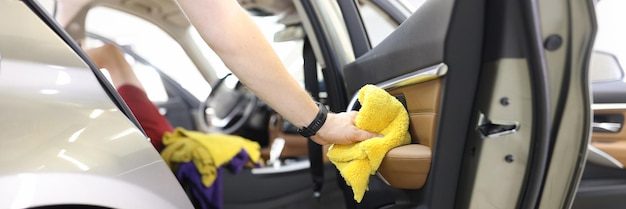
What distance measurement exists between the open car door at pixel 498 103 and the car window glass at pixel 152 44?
6.23 feet

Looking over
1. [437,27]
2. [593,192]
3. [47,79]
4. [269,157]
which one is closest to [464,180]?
[437,27]

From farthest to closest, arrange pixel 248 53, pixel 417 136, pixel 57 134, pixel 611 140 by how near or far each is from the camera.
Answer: pixel 611 140
pixel 417 136
pixel 248 53
pixel 57 134

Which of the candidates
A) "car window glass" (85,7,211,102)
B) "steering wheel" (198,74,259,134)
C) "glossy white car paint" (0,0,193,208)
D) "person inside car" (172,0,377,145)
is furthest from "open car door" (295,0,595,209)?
"steering wheel" (198,74,259,134)

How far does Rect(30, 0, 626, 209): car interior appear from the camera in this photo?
826mm

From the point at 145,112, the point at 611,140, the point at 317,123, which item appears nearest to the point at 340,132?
the point at 317,123

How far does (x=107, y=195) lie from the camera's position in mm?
793

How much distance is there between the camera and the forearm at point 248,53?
886mm

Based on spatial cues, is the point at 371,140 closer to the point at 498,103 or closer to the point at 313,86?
the point at 498,103

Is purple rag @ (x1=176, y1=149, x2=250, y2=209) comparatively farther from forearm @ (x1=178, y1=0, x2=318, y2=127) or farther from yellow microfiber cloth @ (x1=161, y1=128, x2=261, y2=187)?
forearm @ (x1=178, y1=0, x2=318, y2=127)

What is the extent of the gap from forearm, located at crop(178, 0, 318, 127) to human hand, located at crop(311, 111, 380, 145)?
0.05m

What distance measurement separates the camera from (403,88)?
42.5 inches

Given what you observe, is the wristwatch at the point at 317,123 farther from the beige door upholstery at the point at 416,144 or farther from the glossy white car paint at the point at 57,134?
the glossy white car paint at the point at 57,134

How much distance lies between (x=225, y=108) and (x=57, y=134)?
2.25 m

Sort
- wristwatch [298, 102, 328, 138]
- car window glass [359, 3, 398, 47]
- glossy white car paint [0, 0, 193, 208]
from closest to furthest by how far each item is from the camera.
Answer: glossy white car paint [0, 0, 193, 208] → wristwatch [298, 102, 328, 138] → car window glass [359, 3, 398, 47]
